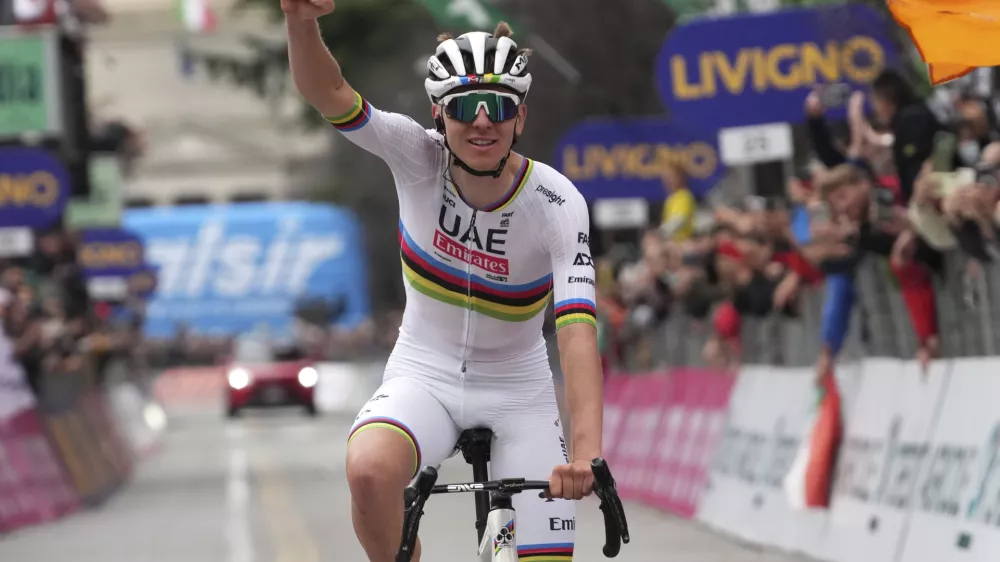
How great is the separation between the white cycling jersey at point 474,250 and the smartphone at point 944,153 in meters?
5.26

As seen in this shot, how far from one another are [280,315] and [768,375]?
7062cm

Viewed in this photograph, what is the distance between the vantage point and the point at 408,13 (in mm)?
43625

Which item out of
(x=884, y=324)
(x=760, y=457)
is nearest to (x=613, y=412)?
(x=760, y=457)

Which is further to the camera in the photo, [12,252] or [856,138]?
[12,252]

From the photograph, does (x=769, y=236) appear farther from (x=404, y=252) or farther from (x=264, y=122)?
(x=264, y=122)

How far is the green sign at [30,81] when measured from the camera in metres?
24.7

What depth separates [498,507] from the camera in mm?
6355

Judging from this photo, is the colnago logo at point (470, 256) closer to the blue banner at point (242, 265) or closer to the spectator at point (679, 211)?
the spectator at point (679, 211)

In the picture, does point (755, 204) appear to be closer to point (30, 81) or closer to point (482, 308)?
point (482, 308)

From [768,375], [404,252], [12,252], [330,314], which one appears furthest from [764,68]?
[330,314]

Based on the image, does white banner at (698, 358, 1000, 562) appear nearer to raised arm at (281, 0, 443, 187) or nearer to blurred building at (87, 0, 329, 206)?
raised arm at (281, 0, 443, 187)

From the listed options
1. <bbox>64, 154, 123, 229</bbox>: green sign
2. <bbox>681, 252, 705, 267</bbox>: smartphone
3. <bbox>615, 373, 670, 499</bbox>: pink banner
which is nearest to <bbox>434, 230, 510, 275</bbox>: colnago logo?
<bbox>681, 252, 705, 267</bbox>: smartphone

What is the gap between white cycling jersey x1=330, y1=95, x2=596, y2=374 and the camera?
677 cm

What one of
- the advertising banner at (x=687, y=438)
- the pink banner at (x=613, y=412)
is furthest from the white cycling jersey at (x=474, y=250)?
the pink banner at (x=613, y=412)
